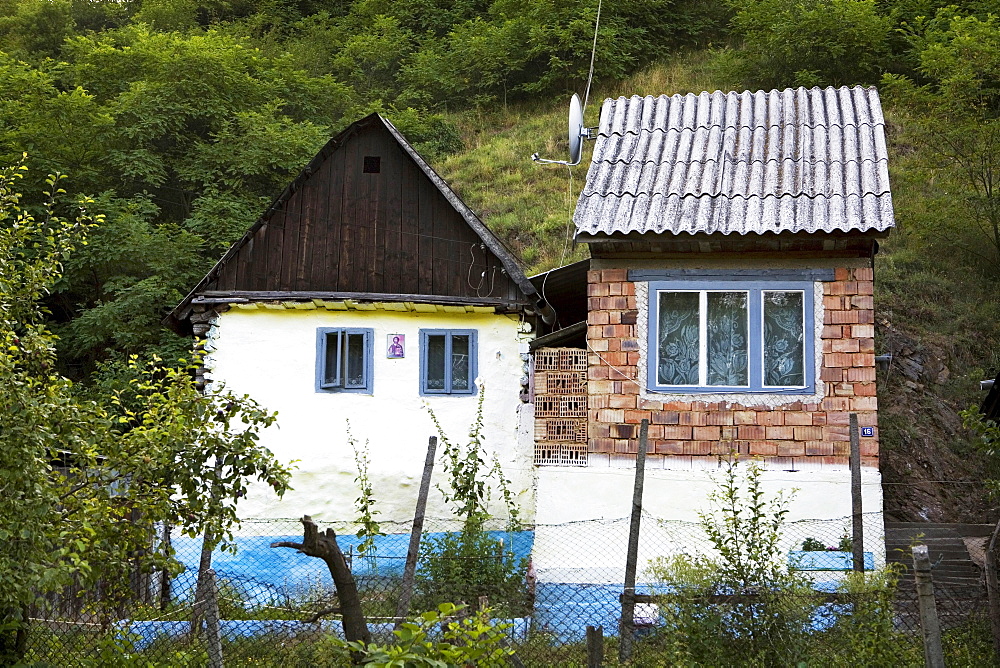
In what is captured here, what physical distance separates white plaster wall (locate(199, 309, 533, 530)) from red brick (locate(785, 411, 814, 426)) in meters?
3.76

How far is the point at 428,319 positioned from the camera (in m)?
14.7

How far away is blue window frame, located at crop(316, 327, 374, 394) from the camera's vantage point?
47.3 feet

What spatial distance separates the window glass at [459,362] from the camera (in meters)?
14.5

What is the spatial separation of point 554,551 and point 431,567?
5.83 ft

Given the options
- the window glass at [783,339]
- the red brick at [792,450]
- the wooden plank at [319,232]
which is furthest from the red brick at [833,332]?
the wooden plank at [319,232]

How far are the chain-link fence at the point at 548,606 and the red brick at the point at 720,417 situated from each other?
1.24 metres

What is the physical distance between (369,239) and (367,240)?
3cm

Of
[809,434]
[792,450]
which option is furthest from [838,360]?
[792,450]

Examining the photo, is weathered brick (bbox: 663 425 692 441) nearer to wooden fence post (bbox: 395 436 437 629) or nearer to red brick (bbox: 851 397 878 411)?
red brick (bbox: 851 397 878 411)

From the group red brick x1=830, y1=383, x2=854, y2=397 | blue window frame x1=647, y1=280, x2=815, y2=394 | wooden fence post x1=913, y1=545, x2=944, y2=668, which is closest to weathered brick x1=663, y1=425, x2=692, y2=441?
blue window frame x1=647, y1=280, x2=815, y2=394

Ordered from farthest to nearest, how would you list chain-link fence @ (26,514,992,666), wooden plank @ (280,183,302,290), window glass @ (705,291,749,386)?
1. wooden plank @ (280,183,302,290)
2. window glass @ (705,291,749,386)
3. chain-link fence @ (26,514,992,666)

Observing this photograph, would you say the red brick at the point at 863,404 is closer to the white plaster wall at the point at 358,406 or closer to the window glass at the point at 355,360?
the white plaster wall at the point at 358,406

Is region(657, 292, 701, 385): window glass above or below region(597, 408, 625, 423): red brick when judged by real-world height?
above

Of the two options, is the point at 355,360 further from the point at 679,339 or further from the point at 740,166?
the point at 740,166
